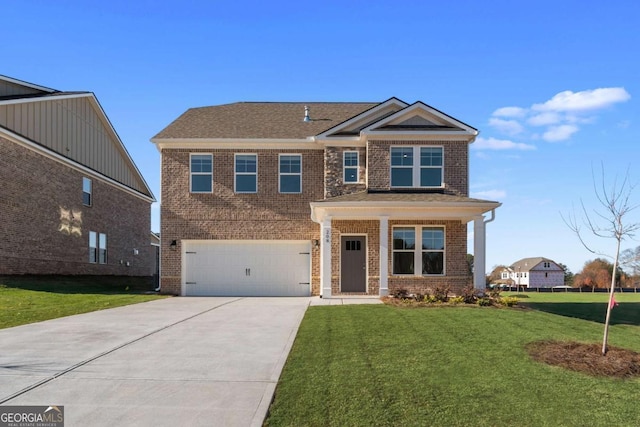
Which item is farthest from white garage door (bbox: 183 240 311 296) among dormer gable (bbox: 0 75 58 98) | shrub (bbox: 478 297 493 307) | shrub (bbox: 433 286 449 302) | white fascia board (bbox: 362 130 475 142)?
dormer gable (bbox: 0 75 58 98)

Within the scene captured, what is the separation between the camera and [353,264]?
19.7 metres

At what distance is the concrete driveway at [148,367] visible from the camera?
6.36 m

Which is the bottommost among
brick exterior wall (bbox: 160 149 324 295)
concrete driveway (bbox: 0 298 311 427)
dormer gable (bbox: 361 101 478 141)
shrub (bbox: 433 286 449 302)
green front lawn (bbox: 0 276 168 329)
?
green front lawn (bbox: 0 276 168 329)

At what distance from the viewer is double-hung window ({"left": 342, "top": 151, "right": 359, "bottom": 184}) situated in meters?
20.9

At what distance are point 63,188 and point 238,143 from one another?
9860 millimetres

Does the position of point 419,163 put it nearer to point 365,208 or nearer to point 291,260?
point 365,208

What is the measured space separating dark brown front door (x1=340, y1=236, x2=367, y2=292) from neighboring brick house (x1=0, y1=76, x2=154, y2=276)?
1319 centimetres

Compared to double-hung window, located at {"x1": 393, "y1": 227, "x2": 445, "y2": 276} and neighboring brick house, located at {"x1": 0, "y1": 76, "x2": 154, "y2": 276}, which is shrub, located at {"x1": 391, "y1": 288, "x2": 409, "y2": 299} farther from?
neighboring brick house, located at {"x1": 0, "y1": 76, "x2": 154, "y2": 276}

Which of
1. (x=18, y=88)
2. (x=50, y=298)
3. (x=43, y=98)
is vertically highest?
(x=18, y=88)

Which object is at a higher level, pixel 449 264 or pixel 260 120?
pixel 260 120

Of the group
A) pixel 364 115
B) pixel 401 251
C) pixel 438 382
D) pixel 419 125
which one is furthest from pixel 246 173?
pixel 438 382

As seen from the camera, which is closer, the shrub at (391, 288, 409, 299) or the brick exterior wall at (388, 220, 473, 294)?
the shrub at (391, 288, 409, 299)

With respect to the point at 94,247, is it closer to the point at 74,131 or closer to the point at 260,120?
the point at 74,131

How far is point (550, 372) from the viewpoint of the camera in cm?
812
